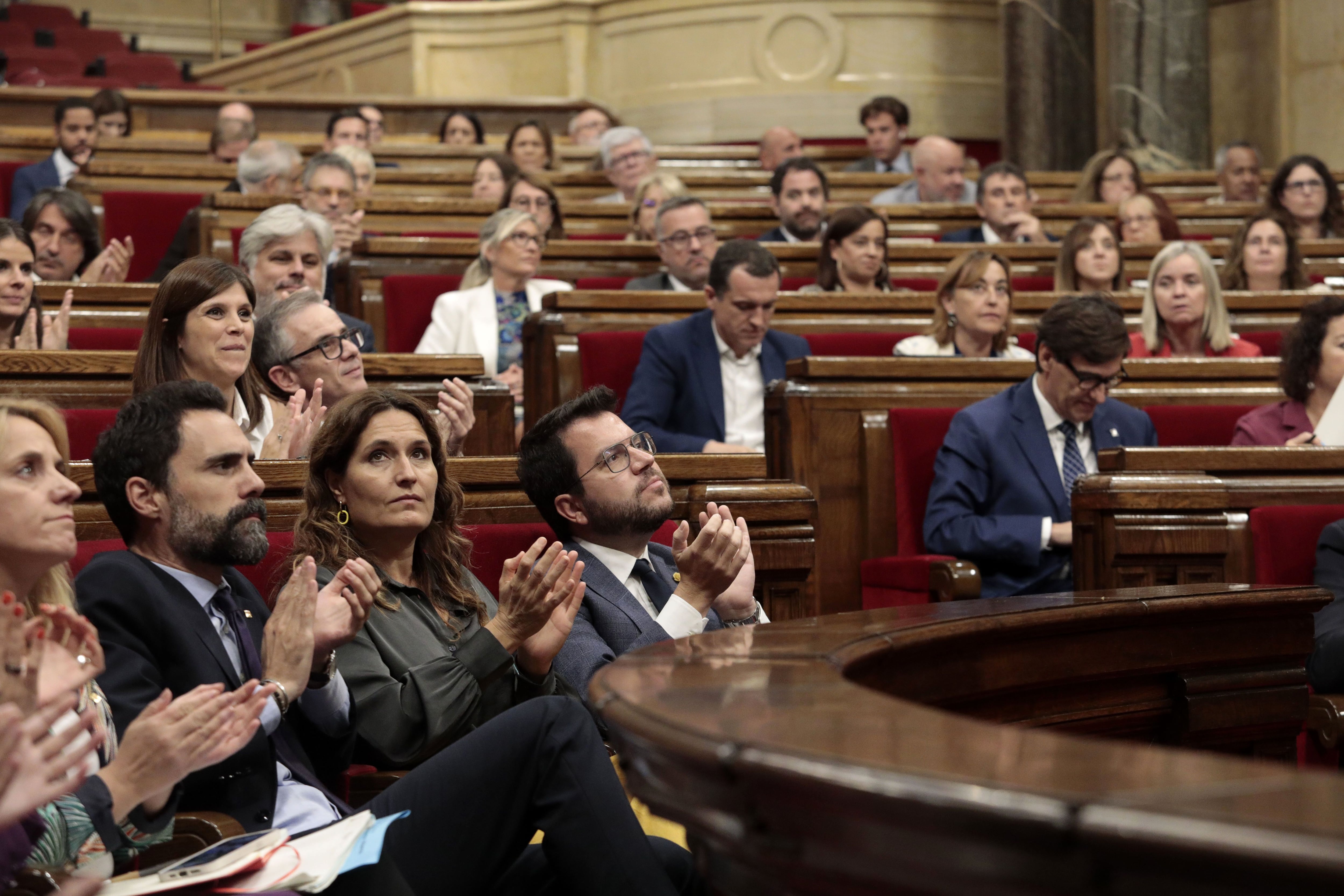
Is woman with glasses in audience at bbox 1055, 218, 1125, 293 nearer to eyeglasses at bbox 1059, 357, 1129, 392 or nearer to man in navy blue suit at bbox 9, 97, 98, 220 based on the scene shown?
eyeglasses at bbox 1059, 357, 1129, 392

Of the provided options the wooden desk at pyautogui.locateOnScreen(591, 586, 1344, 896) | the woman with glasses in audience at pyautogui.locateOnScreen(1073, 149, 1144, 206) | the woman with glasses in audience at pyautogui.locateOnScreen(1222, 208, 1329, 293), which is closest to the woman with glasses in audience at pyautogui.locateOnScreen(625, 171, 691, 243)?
the woman with glasses in audience at pyautogui.locateOnScreen(1222, 208, 1329, 293)

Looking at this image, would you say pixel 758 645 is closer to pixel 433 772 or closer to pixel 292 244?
pixel 433 772

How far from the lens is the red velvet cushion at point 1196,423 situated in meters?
2.80

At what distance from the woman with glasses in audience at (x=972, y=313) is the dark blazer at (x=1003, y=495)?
0.54m

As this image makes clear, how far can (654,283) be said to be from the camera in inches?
146

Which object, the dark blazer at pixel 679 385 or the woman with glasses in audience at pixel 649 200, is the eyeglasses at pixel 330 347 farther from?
the woman with glasses in audience at pixel 649 200

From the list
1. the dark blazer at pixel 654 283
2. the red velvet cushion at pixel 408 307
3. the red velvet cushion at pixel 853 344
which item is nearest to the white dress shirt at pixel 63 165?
the red velvet cushion at pixel 408 307

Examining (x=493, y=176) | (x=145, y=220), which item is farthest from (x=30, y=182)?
(x=493, y=176)

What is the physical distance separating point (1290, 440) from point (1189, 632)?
1.29 metres

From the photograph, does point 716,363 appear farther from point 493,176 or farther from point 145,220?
point 145,220

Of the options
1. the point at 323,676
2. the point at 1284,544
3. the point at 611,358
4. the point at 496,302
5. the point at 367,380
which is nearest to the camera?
the point at 323,676

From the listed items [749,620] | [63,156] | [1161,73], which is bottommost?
[749,620]

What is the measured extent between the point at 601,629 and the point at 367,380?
93 centimetres

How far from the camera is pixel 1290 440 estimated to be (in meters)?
2.58
